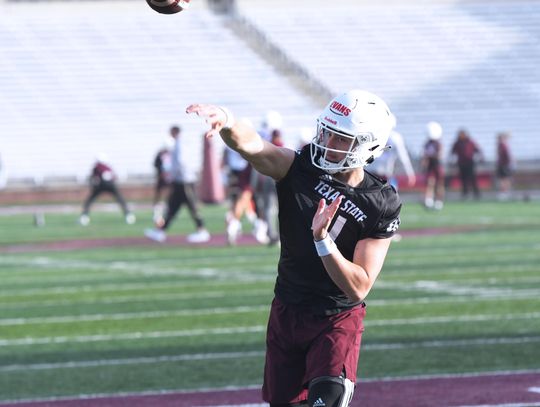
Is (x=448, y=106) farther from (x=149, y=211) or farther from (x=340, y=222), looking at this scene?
(x=340, y=222)

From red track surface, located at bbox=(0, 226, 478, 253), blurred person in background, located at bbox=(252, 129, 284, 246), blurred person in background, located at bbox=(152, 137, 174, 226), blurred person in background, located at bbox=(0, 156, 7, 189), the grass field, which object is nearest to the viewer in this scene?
the grass field

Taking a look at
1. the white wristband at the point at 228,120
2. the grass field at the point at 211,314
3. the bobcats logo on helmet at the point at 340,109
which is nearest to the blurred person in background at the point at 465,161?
the grass field at the point at 211,314

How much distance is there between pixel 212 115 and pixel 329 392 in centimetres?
121

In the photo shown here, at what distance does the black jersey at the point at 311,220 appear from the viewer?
5.71 m

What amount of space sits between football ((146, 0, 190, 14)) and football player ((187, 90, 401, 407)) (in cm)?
52

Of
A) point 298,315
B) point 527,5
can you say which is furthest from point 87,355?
point 527,5

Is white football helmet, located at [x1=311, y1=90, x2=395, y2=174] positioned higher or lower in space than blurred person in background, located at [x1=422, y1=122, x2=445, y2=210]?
higher

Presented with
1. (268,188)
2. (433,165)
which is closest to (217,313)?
(268,188)

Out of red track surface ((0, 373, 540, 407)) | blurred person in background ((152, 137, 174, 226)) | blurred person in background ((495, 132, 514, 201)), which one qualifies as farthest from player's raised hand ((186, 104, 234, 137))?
blurred person in background ((495, 132, 514, 201))

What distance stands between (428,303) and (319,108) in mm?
29331

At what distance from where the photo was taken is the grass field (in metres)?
9.36

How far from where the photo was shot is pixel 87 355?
33.4 feet

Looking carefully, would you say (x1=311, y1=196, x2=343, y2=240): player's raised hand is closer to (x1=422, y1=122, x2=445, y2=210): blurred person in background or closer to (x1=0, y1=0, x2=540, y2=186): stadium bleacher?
(x1=422, y1=122, x2=445, y2=210): blurred person in background

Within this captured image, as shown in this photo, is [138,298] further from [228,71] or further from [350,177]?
[228,71]
